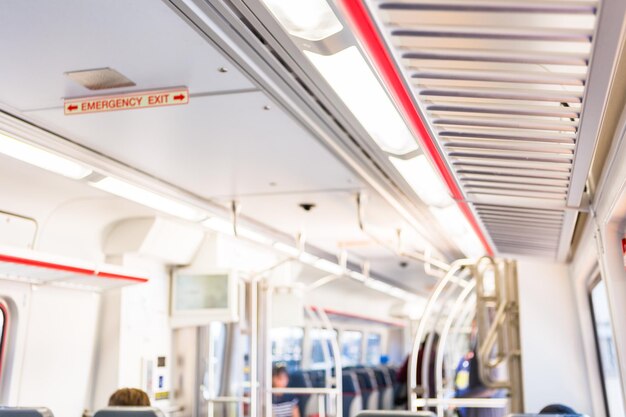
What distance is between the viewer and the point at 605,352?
433 centimetres

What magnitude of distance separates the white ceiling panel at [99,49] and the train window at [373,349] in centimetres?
1384

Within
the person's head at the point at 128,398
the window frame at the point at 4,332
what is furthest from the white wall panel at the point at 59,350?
the person's head at the point at 128,398

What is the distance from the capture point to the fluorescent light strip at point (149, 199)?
14.0ft

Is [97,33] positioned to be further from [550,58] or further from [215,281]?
[215,281]

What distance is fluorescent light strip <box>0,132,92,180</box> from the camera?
351 cm

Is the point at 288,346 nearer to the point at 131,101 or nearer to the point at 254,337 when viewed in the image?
the point at 254,337

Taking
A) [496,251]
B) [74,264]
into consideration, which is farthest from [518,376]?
[74,264]

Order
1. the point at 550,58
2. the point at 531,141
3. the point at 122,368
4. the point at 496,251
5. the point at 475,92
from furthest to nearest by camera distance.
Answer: the point at 122,368
the point at 496,251
the point at 531,141
the point at 475,92
the point at 550,58

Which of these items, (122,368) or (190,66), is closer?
Answer: (190,66)

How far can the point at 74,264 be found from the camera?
4.35m

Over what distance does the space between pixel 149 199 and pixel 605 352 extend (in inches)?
129

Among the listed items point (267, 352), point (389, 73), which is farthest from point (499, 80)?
point (267, 352)

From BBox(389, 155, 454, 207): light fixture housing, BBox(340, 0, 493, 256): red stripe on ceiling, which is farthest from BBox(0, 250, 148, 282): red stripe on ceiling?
BBox(340, 0, 493, 256): red stripe on ceiling

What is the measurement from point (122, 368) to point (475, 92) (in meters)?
4.59
